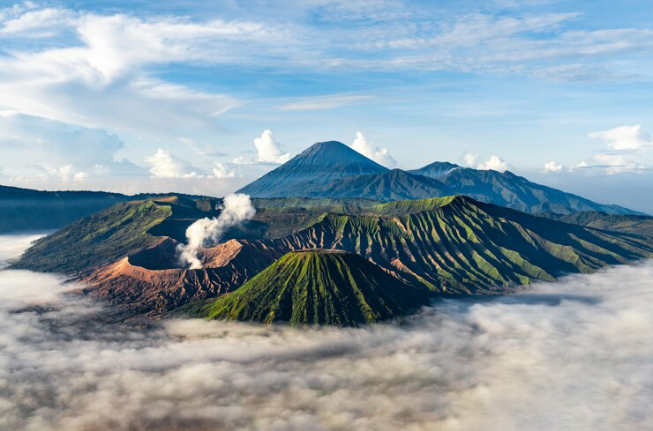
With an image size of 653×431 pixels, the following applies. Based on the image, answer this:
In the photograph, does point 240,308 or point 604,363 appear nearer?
point 604,363

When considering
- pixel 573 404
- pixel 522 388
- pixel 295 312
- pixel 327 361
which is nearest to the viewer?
pixel 573 404

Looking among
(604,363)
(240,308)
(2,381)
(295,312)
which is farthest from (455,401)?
(2,381)

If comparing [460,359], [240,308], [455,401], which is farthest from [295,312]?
[455,401]

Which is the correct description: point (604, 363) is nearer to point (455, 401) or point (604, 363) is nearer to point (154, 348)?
point (455, 401)

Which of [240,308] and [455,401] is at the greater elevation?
[240,308]

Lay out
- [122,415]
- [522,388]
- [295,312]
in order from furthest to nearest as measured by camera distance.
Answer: [295,312]
[522,388]
[122,415]

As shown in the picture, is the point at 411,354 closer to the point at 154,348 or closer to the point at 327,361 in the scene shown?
the point at 327,361
